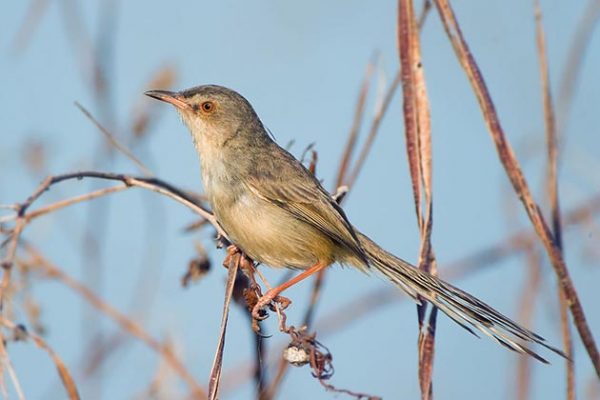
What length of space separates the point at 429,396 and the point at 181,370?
58.5 inches

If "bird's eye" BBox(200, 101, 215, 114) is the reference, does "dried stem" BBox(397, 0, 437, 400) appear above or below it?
below

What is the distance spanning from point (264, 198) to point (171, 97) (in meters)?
0.89

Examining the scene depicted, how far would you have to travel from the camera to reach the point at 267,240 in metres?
4.21

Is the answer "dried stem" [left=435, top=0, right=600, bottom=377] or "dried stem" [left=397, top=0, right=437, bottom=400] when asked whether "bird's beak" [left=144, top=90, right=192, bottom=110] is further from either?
"dried stem" [left=435, top=0, right=600, bottom=377]

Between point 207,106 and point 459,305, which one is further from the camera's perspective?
point 207,106

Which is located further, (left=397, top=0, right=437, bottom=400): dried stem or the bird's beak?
the bird's beak

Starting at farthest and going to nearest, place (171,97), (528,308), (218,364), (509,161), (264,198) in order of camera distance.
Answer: (171,97)
(264,198)
(528,308)
(509,161)
(218,364)

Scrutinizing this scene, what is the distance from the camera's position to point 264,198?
439 cm

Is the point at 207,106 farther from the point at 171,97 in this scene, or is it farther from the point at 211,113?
the point at 171,97

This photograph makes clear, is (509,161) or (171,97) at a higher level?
(171,97)

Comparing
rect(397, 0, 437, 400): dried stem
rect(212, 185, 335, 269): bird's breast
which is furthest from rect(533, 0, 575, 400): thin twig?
rect(212, 185, 335, 269): bird's breast

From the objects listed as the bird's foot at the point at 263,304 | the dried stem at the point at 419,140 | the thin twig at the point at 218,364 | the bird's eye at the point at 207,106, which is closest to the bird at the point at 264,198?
the bird's eye at the point at 207,106

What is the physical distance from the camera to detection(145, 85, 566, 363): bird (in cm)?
412

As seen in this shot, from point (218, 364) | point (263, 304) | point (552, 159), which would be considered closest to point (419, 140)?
point (552, 159)
